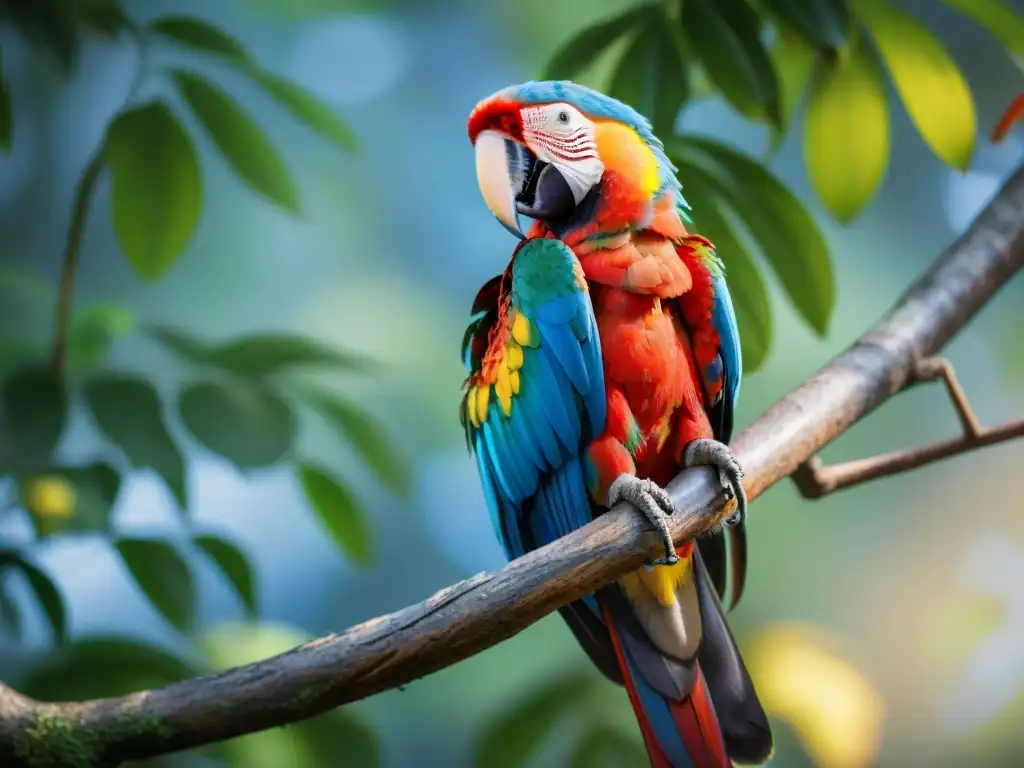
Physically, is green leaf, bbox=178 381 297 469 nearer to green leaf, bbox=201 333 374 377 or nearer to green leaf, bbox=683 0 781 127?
green leaf, bbox=201 333 374 377

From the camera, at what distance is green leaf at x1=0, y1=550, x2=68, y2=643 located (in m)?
1.53

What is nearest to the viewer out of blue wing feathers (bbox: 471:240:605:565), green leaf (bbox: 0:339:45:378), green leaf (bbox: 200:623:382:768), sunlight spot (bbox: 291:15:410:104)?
blue wing feathers (bbox: 471:240:605:565)

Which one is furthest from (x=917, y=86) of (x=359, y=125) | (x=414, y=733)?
(x=414, y=733)

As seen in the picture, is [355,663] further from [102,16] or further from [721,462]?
[102,16]

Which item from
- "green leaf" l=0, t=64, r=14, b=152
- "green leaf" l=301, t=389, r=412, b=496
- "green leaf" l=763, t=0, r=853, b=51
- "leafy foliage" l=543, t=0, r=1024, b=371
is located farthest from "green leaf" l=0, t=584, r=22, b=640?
"green leaf" l=763, t=0, r=853, b=51

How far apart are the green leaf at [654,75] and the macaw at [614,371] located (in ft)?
0.79

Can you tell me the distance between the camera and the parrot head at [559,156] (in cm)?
96

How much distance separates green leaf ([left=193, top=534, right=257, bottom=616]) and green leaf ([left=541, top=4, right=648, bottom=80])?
896 mm

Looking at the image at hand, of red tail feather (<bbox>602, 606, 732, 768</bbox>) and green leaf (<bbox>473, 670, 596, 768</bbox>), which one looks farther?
green leaf (<bbox>473, 670, 596, 768</bbox>)

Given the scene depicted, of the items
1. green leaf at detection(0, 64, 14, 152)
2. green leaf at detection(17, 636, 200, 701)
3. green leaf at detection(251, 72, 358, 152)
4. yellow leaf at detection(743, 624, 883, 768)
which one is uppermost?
green leaf at detection(0, 64, 14, 152)

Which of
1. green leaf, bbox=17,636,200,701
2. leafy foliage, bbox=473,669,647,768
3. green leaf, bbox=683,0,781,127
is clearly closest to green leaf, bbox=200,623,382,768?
green leaf, bbox=17,636,200,701

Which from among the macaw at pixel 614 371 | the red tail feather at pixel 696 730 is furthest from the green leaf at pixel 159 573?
the red tail feather at pixel 696 730

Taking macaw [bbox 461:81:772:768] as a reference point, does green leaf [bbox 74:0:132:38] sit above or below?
above

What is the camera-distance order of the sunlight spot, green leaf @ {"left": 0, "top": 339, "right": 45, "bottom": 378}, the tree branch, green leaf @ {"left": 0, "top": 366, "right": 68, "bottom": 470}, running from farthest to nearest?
the sunlight spot < green leaf @ {"left": 0, "top": 339, "right": 45, "bottom": 378} < green leaf @ {"left": 0, "top": 366, "right": 68, "bottom": 470} < the tree branch
